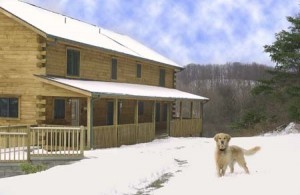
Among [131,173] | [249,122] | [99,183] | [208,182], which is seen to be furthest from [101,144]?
[249,122]

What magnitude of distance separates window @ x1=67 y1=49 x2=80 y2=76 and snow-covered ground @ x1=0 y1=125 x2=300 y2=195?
25.4 ft

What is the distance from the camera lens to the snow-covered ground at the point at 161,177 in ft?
32.0

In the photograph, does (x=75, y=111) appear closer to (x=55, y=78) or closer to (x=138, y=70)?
(x=55, y=78)

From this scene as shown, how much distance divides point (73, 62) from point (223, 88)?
7709cm

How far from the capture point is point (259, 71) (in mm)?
121562

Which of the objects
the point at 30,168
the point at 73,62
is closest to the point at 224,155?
the point at 30,168

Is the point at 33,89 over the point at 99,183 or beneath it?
over

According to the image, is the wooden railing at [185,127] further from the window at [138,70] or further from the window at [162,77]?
the window at [162,77]

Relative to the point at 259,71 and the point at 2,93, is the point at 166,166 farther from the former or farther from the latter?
the point at 259,71

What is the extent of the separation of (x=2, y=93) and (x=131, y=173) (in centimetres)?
1128

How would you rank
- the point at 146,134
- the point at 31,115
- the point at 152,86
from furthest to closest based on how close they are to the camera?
the point at 152,86, the point at 146,134, the point at 31,115

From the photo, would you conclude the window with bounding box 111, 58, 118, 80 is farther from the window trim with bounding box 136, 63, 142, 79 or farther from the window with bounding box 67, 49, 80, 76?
the window with bounding box 67, 49, 80, 76

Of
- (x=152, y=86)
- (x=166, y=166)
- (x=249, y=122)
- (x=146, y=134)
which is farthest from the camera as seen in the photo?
(x=249, y=122)

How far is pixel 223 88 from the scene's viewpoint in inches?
3866
